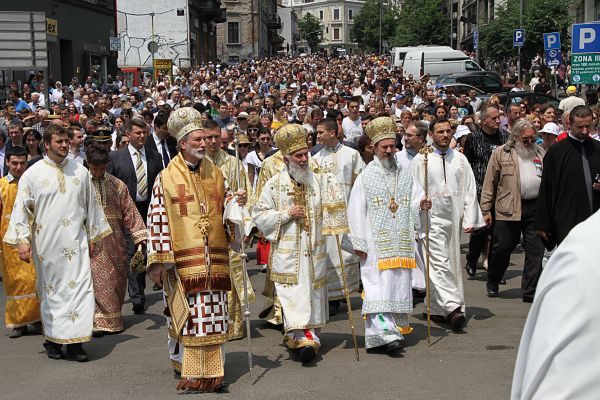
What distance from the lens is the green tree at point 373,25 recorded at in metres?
110

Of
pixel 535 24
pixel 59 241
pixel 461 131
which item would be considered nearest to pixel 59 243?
pixel 59 241

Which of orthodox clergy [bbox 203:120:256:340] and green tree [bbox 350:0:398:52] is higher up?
green tree [bbox 350:0:398:52]

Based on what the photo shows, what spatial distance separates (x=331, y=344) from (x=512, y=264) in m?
5.02

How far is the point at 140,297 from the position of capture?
9852mm

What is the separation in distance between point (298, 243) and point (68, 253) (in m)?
1.99

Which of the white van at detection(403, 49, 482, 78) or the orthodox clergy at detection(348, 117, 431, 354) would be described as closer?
the orthodox clergy at detection(348, 117, 431, 354)

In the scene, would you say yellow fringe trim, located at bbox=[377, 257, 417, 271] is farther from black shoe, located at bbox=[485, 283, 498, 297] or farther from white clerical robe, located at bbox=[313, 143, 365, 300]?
black shoe, located at bbox=[485, 283, 498, 297]

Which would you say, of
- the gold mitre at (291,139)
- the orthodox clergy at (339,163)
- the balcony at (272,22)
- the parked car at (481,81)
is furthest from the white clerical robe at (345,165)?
the balcony at (272,22)

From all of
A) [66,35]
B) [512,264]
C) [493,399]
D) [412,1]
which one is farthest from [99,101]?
[412,1]

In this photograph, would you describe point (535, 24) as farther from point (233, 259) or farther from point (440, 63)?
point (233, 259)

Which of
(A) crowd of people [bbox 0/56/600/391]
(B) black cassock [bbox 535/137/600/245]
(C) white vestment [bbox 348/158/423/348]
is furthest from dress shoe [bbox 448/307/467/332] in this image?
(B) black cassock [bbox 535/137/600/245]

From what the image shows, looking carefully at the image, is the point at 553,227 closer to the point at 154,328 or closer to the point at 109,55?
the point at 154,328

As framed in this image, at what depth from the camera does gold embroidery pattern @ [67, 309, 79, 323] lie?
25.7 feet

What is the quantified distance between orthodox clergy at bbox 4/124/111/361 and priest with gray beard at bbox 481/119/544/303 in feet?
14.8
